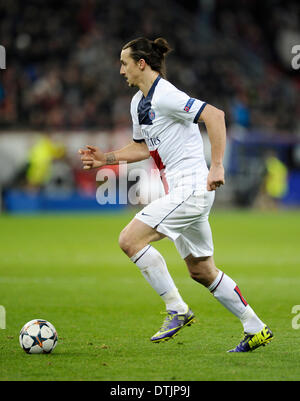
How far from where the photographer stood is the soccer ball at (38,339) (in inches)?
223

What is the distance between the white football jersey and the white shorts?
4.2 inches

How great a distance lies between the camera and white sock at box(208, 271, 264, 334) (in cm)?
581

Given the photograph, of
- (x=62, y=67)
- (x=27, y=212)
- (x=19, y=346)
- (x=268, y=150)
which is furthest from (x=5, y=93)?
(x=19, y=346)

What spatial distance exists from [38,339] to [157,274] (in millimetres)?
1011

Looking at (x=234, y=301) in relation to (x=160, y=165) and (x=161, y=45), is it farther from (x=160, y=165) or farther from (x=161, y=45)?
(x=161, y=45)

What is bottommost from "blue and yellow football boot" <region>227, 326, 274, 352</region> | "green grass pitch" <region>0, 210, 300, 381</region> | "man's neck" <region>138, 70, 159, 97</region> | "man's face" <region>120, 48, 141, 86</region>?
"green grass pitch" <region>0, 210, 300, 381</region>

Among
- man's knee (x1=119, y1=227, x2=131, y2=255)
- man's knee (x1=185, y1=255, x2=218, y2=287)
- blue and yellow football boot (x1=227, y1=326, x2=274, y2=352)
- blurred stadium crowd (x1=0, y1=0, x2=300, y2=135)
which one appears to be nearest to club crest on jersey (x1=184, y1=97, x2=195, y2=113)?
man's knee (x1=119, y1=227, x2=131, y2=255)

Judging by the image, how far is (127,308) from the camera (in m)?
8.30

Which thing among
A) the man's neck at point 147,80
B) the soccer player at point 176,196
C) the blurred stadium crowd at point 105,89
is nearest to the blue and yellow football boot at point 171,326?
the soccer player at point 176,196

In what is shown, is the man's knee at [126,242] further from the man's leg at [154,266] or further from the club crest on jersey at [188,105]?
the club crest on jersey at [188,105]

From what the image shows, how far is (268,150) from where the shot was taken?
2947cm

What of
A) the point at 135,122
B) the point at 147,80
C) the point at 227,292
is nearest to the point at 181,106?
the point at 147,80

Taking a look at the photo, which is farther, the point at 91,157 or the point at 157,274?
the point at 91,157

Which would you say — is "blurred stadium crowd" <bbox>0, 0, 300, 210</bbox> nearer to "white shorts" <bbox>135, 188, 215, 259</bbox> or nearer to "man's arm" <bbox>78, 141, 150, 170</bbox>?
"man's arm" <bbox>78, 141, 150, 170</bbox>
